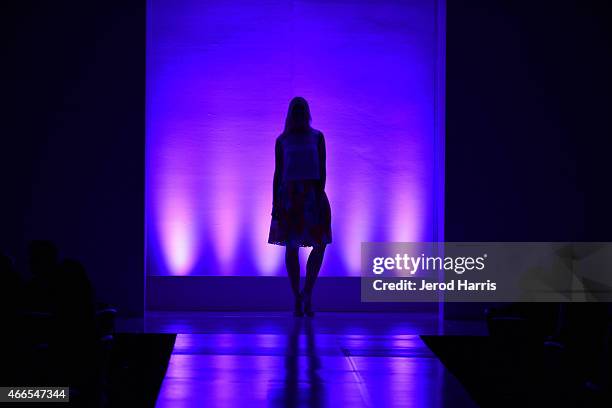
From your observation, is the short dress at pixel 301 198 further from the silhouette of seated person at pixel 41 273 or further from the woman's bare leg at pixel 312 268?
the silhouette of seated person at pixel 41 273

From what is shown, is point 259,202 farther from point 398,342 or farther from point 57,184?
point 398,342

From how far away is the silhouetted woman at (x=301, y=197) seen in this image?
25.5 feet

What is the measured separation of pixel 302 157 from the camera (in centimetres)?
777

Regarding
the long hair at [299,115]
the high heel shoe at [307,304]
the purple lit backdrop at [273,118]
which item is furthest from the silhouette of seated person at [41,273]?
the purple lit backdrop at [273,118]

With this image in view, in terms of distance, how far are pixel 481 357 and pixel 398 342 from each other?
2.87 ft

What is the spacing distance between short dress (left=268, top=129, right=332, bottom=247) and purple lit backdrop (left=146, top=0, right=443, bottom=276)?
3.41ft

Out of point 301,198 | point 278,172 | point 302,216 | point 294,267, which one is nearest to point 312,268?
point 294,267

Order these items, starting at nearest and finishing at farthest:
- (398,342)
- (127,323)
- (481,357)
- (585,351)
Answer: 1. (585,351)
2. (481,357)
3. (398,342)
4. (127,323)

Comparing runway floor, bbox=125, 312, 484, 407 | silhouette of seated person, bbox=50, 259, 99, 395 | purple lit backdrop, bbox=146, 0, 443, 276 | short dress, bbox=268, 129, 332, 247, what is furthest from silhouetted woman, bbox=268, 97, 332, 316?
silhouette of seated person, bbox=50, 259, 99, 395

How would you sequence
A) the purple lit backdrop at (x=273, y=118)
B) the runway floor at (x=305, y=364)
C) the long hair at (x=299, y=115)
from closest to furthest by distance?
the runway floor at (x=305, y=364), the long hair at (x=299, y=115), the purple lit backdrop at (x=273, y=118)

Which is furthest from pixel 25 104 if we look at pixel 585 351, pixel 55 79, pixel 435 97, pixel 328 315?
pixel 585 351

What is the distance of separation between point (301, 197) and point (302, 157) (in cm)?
40

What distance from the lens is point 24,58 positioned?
793 cm

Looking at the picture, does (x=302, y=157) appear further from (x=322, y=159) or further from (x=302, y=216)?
(x=302, y=216)
